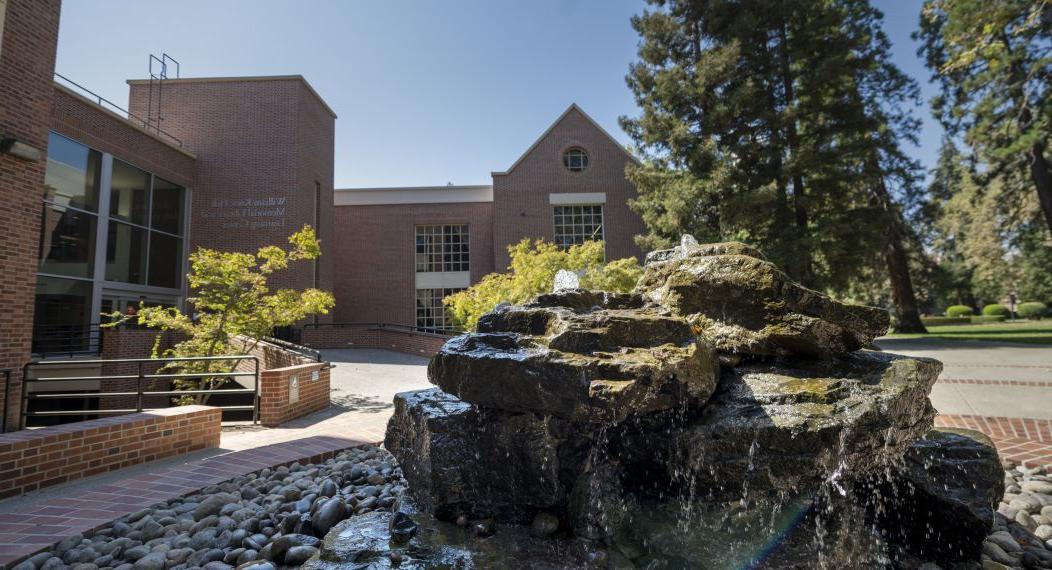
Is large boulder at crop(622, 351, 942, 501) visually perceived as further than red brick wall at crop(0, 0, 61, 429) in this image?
No

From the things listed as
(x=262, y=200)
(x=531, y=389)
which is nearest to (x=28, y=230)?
(x=531, y=389)

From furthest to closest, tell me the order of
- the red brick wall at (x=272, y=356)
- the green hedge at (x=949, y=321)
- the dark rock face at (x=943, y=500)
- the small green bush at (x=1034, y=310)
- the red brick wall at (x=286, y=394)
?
the small green bush at (x=1034, y=310), the green hedge at (x=949, y=321), the red brick wall at (x=272, y=356), the red brick wall at (x=286, y=394), the dark rock face at (x=943, y=500)

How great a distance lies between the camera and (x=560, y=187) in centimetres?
2356

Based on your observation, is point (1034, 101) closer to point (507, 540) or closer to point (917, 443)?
point (917, 443)

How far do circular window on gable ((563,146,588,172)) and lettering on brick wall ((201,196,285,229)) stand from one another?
13105 mm

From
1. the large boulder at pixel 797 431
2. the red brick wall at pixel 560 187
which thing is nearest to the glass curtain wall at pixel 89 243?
the red brick wall at pixel 560 187

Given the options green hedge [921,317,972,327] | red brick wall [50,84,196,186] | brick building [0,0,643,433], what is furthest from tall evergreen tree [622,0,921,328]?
green hedge [921,317,972,327]

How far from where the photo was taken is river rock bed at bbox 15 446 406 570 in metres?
2.85

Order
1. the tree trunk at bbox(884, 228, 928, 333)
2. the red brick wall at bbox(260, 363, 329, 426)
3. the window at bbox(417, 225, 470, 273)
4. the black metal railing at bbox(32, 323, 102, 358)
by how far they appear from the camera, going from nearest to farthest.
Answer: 1. the red brick wall at bbox(260, 363, 329, 426)
2. the black metal railing at bbox(32, 323, 102, 358)
3. the tree trunk at bbox(884, 228, 928, 333)
4. the window at bbox(417, 225, 470, 273)

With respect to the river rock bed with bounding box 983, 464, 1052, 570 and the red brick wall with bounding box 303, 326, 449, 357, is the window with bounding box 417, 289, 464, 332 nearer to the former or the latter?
the red brick wall with bounding box 303, 326, 449, 357

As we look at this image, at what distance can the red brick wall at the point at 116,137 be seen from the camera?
43.6 ft

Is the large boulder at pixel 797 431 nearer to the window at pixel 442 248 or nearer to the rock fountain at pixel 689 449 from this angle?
the rock fountain at pixel 689 449

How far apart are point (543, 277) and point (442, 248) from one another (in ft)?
42.8

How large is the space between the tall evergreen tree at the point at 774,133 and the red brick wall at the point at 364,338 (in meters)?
10.4
